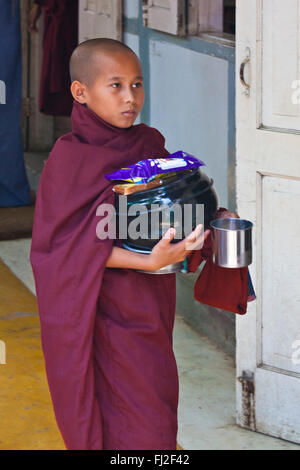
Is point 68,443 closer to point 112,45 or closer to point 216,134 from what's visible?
point 112,45

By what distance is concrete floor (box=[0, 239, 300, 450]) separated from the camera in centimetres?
365

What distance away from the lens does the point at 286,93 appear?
3.32 meters

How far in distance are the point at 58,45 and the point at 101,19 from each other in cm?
160

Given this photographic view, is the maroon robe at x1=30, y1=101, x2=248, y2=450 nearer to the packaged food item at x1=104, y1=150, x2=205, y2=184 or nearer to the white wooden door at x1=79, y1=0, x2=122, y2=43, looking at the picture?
the packaged food item at x1=104, y1=150, x2=205, y2=184

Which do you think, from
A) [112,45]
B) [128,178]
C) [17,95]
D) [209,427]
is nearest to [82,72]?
[112,45]

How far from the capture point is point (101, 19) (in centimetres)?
538

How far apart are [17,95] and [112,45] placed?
4551mm

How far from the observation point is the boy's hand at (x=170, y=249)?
234 cm

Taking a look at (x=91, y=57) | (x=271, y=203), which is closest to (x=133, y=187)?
(x=91, y=57)

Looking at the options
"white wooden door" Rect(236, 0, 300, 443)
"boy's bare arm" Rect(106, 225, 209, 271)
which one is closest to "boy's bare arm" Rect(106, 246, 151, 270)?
"boy's bare arm" Rect(106, 225, 209, 271)

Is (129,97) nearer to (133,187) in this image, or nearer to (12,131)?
(133,187)

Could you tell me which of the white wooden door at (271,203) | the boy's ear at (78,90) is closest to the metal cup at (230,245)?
the boy's ear at (78,90)

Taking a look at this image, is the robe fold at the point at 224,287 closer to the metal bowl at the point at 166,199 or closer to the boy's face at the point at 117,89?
the metal bowl at the point at 166,199

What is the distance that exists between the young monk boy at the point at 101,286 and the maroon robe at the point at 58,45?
448 cm
